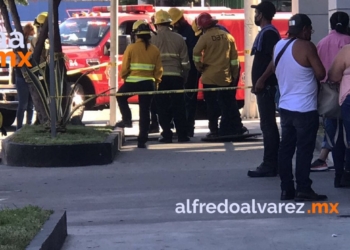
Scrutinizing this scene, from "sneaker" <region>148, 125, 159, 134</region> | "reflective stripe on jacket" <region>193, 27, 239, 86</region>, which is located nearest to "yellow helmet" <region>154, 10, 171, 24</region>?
"reflective stripe on jacket" <region>193, 27, 239, 86</region>

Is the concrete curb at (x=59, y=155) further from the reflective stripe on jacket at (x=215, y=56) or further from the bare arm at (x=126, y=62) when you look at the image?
the reflective stripe on jacket at (x=215, y=56)

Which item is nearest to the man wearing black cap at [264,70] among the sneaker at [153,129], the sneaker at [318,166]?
the sneaker at [318,166]

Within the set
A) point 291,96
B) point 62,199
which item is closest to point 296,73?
point 291,96

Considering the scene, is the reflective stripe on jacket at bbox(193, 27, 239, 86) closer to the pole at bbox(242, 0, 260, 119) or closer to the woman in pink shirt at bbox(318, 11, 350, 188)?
the woman in pink shirt at bbox(318, 11, 350, 188)

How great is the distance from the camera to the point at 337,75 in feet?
26.3

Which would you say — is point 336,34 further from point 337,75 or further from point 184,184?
point 184,184

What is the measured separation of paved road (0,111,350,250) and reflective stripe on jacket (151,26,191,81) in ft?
3.79

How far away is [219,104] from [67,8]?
18.0 m

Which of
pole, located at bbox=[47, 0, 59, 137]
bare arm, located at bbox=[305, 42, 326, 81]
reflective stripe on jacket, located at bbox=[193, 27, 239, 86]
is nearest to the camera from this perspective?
bare arm, located at bbox=[305, 42, 326, 81]

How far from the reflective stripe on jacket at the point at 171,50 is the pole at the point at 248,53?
12.8 ft

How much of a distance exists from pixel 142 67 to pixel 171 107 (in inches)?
42.6

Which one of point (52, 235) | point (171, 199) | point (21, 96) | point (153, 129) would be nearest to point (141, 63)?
point (153, 129)

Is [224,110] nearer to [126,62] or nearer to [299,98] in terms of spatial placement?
[126,62]

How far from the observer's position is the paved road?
660 cm
